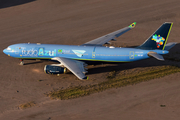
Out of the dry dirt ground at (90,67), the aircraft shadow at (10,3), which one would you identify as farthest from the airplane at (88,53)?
the aircraft shadow at (10,3)

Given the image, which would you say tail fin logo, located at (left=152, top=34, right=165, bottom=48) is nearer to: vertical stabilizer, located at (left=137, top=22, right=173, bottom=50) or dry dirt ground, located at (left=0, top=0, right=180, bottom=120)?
vertical stabilizer, located at (left=137, top=22, right=173, bottom=50)

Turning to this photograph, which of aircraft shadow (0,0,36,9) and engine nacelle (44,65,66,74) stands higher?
aircraft shadow (0,0,36,9)

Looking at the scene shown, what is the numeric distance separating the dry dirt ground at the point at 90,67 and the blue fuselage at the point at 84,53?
2780 mm

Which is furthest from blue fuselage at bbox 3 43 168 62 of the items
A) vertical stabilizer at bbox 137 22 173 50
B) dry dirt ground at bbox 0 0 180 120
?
dry dirt ground at bbox 0 0 180 120

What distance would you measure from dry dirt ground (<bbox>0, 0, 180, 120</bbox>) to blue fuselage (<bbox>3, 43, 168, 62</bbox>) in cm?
278

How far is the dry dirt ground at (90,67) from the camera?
31.1 meters

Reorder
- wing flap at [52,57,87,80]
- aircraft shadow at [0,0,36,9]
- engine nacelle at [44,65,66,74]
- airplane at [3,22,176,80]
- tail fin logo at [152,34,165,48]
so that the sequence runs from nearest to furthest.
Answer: wing flap at [52,57,87,80], engine nacelle at [44,65,66,74], airplane at [3,22,176,80], tail fin logo at [152,34,165,48], aircraft shadow at [0,0,36,9]

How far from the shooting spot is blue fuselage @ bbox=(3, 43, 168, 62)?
3991 centimetres

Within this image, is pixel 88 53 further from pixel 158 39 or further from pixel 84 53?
pixel 158 39

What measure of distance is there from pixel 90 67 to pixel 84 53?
3.83 meters

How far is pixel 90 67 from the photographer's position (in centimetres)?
4316

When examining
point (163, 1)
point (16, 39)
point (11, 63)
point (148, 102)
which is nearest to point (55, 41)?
point (16, 39)

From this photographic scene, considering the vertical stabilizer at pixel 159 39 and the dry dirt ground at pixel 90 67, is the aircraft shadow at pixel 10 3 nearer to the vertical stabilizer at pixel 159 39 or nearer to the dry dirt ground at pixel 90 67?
the dry dirt ground at pixel 90 67

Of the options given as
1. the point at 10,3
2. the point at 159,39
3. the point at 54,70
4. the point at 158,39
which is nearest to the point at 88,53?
the point at 54,70
